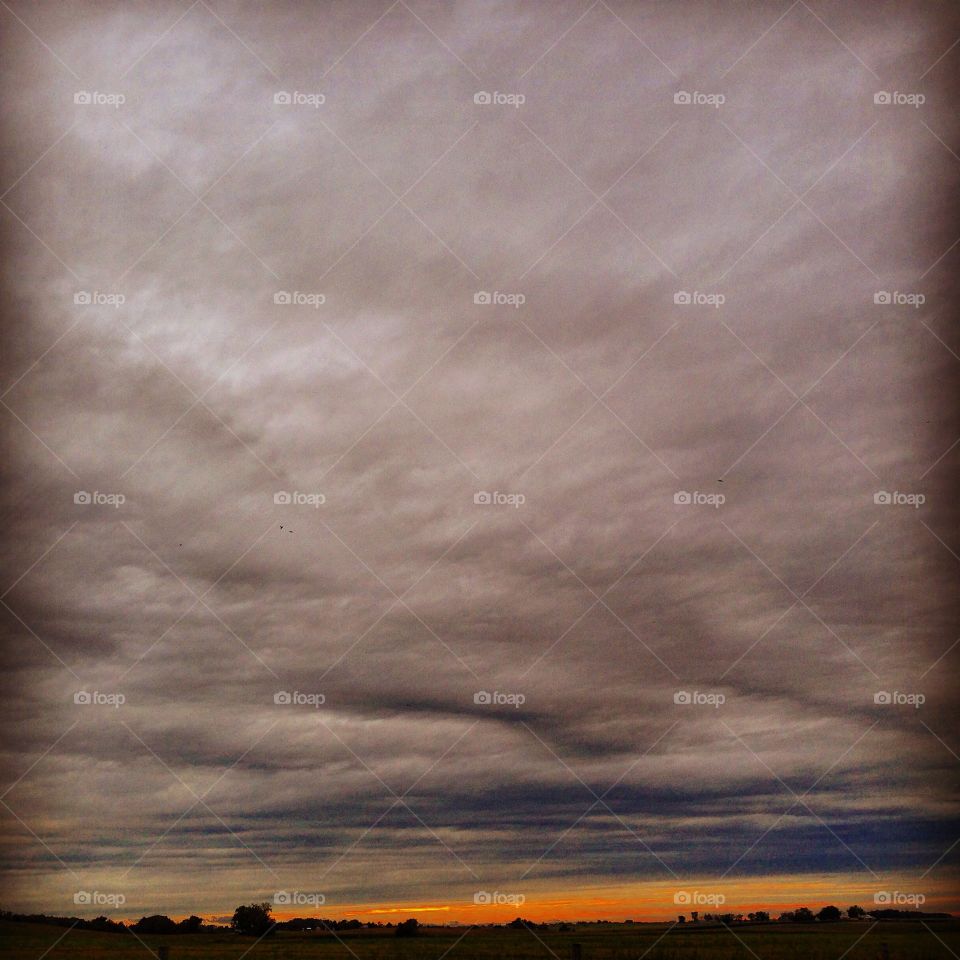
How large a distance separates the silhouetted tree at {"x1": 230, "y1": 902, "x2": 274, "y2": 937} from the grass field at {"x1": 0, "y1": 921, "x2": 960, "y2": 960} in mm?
98

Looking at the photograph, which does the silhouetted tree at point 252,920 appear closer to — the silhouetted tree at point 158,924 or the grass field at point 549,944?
the grass field at point 549,944

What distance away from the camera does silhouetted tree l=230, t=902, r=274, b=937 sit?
9656 mm

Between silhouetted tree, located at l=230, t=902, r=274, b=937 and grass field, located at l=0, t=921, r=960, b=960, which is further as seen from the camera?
silhouetted tree, located at l=230, t=902, r=274, b=937

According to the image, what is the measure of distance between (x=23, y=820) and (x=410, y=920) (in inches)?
146

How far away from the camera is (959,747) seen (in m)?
9.45

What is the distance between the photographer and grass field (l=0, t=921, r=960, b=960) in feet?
30.2

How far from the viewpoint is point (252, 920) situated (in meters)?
9.70

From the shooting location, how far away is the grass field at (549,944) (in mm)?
9211

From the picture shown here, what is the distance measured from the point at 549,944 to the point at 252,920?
2.84 meters

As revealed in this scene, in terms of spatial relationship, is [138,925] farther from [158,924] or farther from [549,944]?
[549,944]

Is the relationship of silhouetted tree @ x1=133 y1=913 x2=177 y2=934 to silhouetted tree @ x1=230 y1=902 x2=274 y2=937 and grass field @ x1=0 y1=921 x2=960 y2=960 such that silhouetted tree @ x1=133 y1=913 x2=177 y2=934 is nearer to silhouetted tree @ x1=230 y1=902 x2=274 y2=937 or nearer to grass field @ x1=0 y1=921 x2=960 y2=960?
grass field @ x1=0 y1=921 x2=960 y2=960

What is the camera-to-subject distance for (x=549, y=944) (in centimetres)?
967

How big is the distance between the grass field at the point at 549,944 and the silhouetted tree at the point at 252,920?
10 cm

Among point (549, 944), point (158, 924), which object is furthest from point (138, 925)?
point (549, 944)
